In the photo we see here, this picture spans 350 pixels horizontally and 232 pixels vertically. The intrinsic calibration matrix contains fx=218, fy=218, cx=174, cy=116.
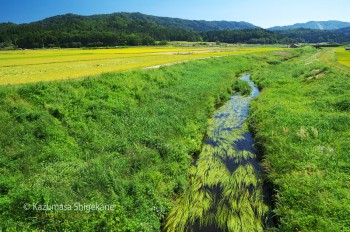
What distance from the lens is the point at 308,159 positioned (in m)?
10.4

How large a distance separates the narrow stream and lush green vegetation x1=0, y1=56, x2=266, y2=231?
711mm

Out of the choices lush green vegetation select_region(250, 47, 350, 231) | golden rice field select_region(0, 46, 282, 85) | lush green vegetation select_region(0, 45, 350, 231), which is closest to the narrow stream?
lush green vegetation select_region(0, 45, 350, 231)

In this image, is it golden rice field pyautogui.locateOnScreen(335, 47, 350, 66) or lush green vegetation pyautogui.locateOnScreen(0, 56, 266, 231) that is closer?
lush green vegetation pyautogui.locateOnScreen(0, 56, 266, 231)

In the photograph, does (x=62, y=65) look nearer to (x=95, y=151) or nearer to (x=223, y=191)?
(x=95, y=151)

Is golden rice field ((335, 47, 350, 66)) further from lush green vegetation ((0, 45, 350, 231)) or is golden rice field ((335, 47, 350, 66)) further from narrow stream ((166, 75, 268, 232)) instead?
narrow stream ((166, 75, 268, 232))

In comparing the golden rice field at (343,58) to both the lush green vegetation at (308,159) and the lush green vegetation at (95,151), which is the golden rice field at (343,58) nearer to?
the lush green vegetation at (308,159)

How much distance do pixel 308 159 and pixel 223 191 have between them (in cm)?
435

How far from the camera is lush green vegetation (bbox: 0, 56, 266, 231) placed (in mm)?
7520

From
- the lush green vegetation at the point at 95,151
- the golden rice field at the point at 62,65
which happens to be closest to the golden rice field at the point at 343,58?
the golden rice field at the point at 62,65

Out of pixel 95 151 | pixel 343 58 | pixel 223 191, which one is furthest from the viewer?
pixel 343 58

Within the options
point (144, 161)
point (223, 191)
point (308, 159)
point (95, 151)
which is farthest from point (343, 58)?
point (95, 151)

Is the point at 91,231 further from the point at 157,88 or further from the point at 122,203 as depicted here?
the point at 157,88

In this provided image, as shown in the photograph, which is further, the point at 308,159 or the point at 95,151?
the point at 95,151

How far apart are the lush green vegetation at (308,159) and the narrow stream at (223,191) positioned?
884mm
